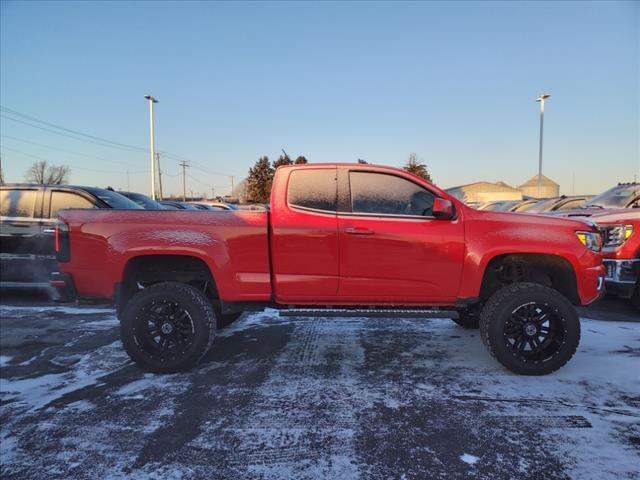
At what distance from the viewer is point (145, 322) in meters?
3.52

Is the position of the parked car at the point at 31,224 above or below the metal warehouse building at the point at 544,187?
below

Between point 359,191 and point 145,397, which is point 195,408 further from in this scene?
point 359,191

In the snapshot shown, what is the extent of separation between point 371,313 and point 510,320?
4.06 ft

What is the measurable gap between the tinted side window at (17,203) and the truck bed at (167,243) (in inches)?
161

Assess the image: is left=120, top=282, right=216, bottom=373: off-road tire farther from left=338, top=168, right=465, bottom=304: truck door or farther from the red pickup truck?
left=338, top=168, right=465, bottom=304: truck door

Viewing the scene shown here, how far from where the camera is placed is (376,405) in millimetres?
2910

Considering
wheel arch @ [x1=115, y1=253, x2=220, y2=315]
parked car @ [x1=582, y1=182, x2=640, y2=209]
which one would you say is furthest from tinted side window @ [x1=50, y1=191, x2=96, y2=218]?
parked car @ [x1=582, y1=182, x2=640, y2=209]

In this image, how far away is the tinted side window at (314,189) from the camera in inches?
147

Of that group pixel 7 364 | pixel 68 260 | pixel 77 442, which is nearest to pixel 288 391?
pixel 77 442

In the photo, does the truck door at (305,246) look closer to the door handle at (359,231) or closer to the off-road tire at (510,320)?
the door handle at (359,231)

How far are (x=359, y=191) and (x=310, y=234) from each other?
2.13ft

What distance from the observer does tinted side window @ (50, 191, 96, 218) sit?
6.70 metres

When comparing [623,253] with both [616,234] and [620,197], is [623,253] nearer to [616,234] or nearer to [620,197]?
[616,234]

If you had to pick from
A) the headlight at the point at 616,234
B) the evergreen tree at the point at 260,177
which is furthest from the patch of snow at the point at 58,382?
the evergreen tree at the point at 260,177
